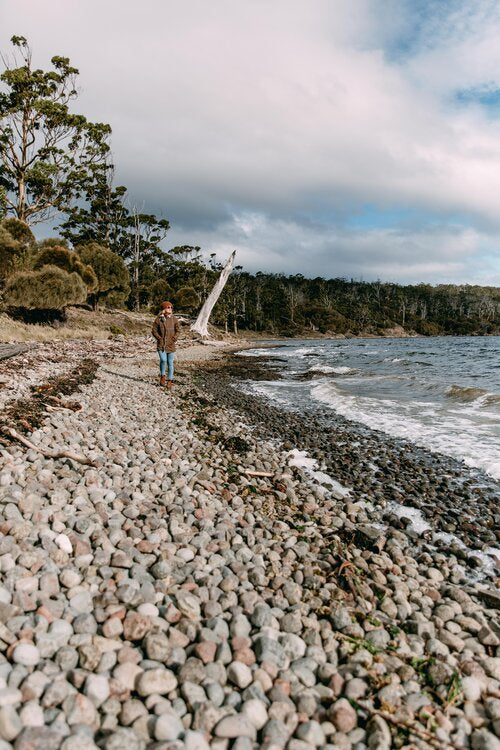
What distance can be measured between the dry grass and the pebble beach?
2198cm

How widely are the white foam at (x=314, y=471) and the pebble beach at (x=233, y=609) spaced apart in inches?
2.6

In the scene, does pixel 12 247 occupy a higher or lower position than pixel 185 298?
higher

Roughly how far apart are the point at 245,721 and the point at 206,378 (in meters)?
18.4

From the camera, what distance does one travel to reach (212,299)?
4678 centimetres

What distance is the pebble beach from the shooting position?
2365 mm

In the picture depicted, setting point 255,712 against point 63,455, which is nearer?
point 255,712

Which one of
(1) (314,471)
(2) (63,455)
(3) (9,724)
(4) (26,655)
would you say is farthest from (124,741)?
(1) (314,471)

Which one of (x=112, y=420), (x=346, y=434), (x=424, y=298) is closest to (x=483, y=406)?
(x=346, y=434)

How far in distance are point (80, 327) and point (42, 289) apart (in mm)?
7295

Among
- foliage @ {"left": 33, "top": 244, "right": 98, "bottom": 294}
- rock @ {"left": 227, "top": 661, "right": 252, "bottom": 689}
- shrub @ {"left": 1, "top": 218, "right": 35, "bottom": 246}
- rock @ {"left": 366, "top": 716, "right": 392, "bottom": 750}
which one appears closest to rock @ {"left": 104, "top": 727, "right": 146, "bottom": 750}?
rock @ {"left": 227, "top": 661, "right": 252, "bottom": 689}

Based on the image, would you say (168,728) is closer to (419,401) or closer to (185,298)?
(419,401)

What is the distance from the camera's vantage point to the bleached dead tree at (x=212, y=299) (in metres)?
46.7

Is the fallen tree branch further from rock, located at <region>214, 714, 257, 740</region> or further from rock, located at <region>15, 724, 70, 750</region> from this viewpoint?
rock, located at <region>15, 724, 70, 750</region>

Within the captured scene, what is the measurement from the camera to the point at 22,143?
121 feet
